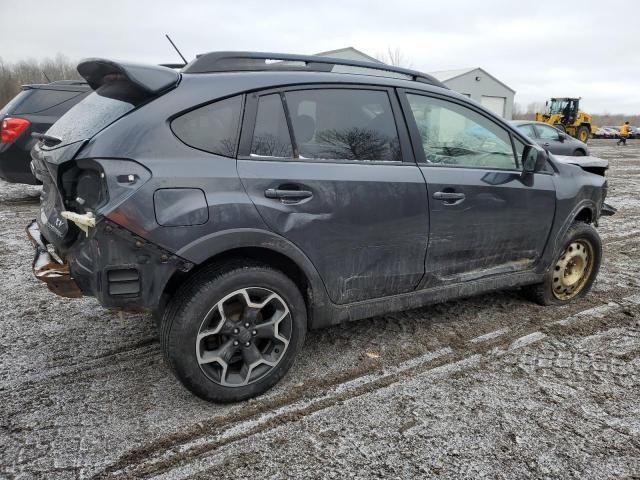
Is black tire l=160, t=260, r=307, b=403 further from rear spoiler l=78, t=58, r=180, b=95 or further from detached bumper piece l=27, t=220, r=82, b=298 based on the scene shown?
rear spoiler l=78, t=58, r=180, b=95

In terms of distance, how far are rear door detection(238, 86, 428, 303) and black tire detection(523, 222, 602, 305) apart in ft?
4.79

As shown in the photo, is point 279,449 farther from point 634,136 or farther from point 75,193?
point 634,136

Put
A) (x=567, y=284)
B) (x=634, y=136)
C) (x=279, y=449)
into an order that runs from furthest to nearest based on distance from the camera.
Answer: (x=634, y=136), (x=567, y=284), (x=279, y=449)

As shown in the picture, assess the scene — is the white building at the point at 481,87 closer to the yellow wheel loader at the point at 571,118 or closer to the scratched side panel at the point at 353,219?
the yellow wheel loader at the point at 571,118

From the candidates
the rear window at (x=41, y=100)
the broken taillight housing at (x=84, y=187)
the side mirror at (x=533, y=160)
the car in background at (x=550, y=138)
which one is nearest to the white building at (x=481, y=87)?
the car in background at (x=550, y=138)

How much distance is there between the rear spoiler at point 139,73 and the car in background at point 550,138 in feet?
39.6

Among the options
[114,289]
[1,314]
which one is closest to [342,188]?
[114,289]

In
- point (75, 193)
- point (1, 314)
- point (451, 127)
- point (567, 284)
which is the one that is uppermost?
point (451, 127)

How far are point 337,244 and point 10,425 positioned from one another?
6.39ft

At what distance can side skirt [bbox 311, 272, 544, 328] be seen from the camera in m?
2.89

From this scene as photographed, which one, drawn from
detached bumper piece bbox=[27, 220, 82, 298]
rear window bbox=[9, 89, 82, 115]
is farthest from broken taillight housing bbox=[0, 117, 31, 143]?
detached bumper piece bbox=[27, 220, 82, 298]

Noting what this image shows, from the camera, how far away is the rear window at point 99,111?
7.91ft

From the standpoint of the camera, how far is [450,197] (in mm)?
3127

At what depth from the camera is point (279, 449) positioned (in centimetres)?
228
